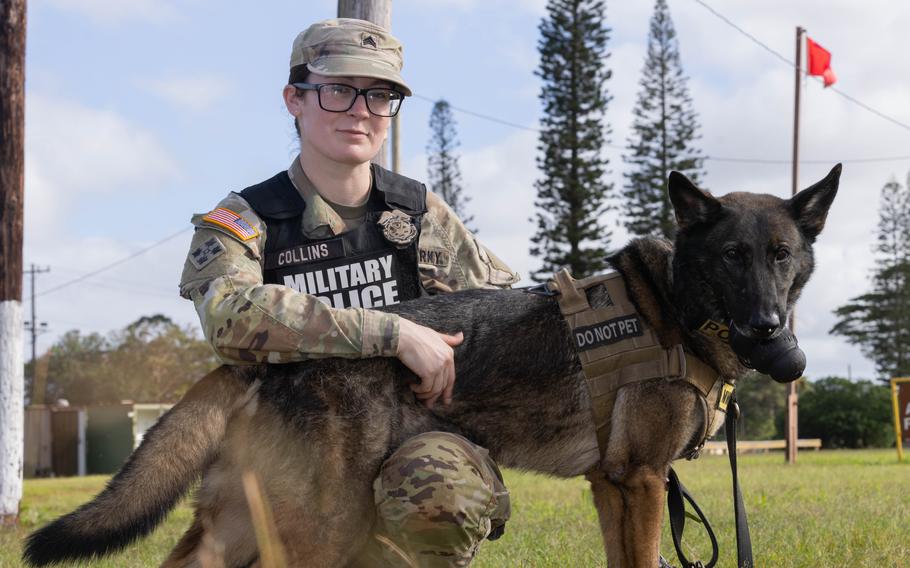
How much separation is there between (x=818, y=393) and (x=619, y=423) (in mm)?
29396

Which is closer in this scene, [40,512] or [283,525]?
[283,525]

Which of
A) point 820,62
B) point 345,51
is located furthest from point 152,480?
point 820,62

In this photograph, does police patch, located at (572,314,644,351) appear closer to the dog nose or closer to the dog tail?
the dog nose

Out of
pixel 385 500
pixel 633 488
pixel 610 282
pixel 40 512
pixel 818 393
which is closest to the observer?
pixel 385 500

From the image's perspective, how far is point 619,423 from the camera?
3418 millimetres

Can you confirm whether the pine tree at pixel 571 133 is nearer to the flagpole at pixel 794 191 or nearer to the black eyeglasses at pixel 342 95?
the flagpole at pixel 794 191

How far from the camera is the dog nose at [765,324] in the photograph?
323 cm

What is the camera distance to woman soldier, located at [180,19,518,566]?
10.0 ft

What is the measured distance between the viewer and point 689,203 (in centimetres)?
358

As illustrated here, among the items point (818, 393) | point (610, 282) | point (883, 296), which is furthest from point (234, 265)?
point (883, 296)

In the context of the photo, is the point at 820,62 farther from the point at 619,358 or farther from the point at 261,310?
the point at 261,310

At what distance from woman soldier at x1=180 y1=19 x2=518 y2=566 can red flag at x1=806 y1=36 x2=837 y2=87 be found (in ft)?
74.1

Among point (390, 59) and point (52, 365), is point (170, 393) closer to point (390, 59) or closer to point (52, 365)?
point (52, 365)

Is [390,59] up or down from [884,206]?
down
